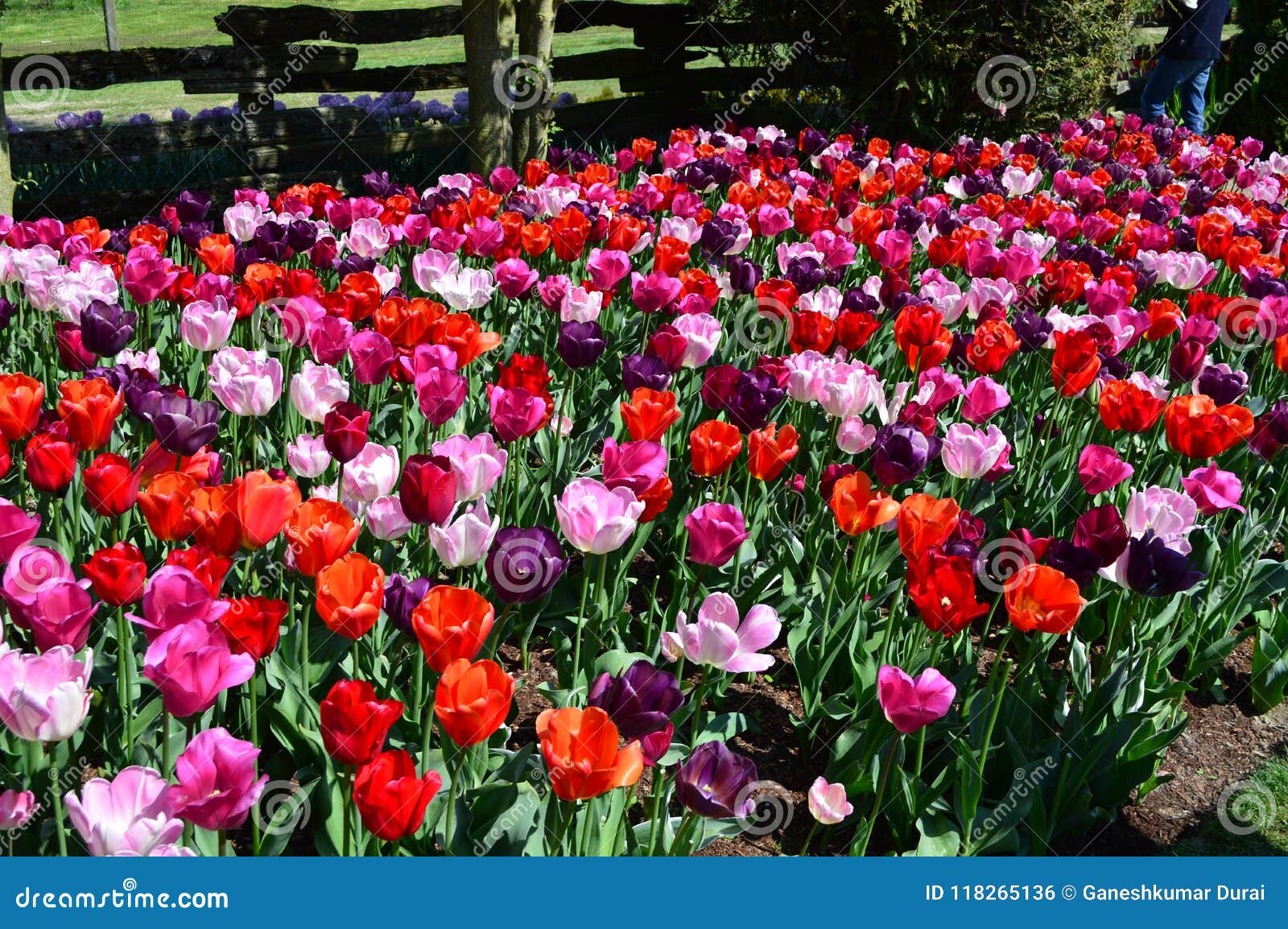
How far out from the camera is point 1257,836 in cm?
257

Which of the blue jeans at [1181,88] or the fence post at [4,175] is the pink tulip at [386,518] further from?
the blue jeans at [1181,88]

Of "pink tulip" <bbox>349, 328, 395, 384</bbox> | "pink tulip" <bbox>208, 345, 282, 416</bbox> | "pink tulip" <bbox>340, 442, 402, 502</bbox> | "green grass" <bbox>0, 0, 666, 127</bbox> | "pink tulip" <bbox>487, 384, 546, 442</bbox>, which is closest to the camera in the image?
"pink tulip" <bbox>340, 442, 402, 502</bbox>

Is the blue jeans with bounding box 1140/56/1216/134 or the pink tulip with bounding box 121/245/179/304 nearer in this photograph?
the pink tulip with bounding box 121/245/179/304

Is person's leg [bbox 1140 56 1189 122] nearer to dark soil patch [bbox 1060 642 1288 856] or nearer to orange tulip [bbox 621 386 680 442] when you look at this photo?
dark soil patch [bbox 1060 642 1288 856]

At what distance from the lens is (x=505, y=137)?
7.15 meters

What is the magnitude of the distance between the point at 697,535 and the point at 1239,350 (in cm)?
308

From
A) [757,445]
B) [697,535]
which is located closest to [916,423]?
[757,445]

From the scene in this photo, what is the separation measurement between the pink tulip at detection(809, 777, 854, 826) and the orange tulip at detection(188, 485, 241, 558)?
3.49 feet

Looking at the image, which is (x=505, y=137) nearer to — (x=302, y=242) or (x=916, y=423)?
(x=302, y=242)

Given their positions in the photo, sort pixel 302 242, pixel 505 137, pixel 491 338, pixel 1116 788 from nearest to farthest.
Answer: pixel 1116 788 < pixel 491 338 < pixel 302 242 < pixel 505 137

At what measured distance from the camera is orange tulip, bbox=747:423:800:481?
8.79 ft

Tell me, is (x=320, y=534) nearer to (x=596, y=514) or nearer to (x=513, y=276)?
(x=596, y=514)

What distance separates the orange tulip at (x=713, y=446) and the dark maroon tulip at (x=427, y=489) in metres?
0.61

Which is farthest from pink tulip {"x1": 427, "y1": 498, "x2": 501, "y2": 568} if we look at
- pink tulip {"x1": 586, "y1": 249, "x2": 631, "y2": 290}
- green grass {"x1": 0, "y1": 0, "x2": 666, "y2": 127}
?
green grass {"x1": 0, "y1": 0, "x2": 666, "y2": 127}
